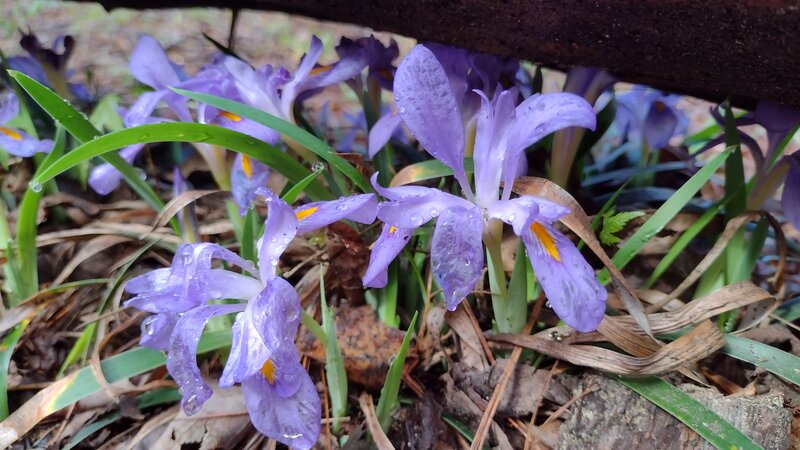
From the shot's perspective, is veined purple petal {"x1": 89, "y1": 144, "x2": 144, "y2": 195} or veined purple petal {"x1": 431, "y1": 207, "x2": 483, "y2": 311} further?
veined purple petal {"x1": 89, "y1": 144, "x2": 144, "y2": 195}

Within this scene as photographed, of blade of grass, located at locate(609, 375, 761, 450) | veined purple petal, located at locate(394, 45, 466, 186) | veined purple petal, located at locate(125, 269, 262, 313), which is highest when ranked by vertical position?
veined purple petal, located at locate(394, 45, 466, 186)

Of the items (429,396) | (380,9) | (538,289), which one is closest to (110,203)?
(380,9)

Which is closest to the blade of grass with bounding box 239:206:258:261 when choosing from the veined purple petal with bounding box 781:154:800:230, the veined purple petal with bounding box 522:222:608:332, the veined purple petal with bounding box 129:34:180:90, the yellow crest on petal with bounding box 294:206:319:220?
the yellow crest on petal with bounding box 294:206:319:220

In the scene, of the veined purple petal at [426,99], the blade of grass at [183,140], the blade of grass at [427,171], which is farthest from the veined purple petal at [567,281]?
the blade of grass at [183,140]

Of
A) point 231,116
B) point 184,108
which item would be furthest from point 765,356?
point 184,108

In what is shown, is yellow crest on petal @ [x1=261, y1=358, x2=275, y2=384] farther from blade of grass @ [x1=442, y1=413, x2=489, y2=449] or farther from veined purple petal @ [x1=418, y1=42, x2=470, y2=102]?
veined purple petal @ [x1=418, y1=42, x2=470, y2=102]

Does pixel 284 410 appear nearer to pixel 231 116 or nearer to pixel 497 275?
pixel 497 275

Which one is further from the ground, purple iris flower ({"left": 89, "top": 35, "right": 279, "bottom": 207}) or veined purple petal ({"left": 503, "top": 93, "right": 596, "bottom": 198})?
veined purple petal ({"left": 503, "top": 93, "right": 596, "bottom": 198})

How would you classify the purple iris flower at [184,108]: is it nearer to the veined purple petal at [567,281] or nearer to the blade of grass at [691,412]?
the veined purple petal at [567,281]
